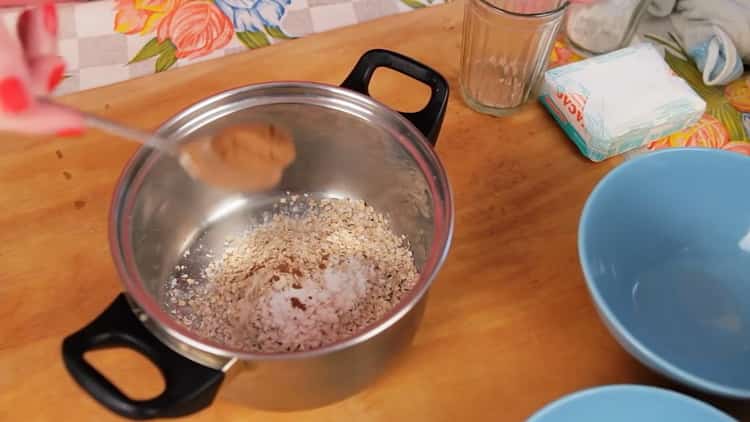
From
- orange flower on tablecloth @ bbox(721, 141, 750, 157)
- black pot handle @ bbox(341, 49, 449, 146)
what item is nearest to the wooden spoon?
black pot handle @ bbox(341, 49, 449, 146)

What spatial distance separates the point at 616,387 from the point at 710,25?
532 mm

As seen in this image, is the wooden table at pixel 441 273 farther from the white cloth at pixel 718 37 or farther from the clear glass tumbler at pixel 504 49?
the white cloth at pixel 718 37

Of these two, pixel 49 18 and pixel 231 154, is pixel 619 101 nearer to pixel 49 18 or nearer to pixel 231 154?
pixel 231 154

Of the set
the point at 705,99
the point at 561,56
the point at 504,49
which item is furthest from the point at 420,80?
the point at 705,99

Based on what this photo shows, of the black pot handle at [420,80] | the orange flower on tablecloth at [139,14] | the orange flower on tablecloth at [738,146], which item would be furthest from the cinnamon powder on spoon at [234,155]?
the orange flower on tablecloth at [738,146]

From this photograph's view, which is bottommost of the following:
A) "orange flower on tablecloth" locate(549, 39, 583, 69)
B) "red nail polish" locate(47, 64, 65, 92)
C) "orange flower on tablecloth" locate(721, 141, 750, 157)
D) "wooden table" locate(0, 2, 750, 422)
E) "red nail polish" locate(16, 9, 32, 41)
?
"wooden table" locate(0, 2, 750, 422)

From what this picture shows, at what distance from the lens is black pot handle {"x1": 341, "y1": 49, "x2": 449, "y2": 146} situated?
0.58 m

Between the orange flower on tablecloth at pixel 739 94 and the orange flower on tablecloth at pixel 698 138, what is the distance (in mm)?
47

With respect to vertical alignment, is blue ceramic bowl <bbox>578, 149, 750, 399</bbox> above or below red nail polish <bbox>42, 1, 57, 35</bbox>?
below

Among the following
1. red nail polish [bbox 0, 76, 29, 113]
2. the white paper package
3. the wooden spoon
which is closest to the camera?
red nail polish [bbox 0, 76, 29, 113]

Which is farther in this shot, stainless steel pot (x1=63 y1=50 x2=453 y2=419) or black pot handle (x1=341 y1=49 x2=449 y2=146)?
black pot handle (x1=341 y1=49 x2=449 y2=146)

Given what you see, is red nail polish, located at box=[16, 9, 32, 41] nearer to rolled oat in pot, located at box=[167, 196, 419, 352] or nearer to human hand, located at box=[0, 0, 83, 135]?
human hand, located at box=[0, 0, 83, 135]

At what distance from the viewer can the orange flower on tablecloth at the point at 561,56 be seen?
801mm

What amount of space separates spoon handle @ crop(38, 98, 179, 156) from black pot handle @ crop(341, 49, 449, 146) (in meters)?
0.18
